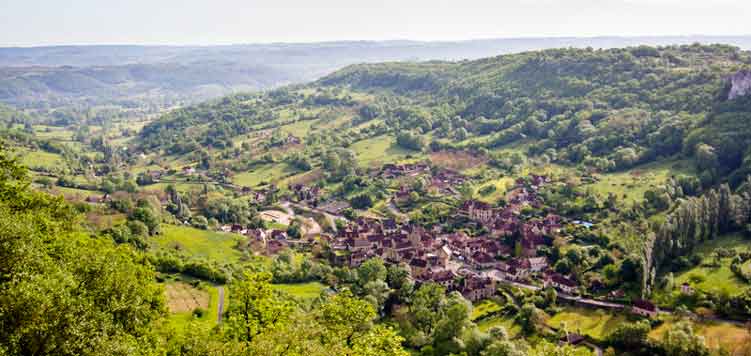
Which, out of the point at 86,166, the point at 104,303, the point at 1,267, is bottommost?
the point at 86,166

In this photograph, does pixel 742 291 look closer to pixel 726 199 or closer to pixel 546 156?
pixel 726 199

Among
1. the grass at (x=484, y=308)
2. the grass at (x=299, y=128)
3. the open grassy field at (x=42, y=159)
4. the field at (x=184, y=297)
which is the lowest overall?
the grass at (x=484, y=308)

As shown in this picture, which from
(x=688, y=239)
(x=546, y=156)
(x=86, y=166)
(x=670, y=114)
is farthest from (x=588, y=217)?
(x=86, y=166)

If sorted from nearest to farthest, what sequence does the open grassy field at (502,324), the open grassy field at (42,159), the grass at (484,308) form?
the open grassy field at (502,324) → the grass at (484,308) → the open grassy field at (42,159)

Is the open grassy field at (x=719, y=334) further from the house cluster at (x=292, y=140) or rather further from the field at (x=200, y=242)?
the house cluster at (x=292, y=140)

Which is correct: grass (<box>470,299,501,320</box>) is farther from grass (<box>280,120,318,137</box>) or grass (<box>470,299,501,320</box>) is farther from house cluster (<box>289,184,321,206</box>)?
grass (<box>280,120,318,137</box>)

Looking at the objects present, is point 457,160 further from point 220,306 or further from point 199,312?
point 199,312

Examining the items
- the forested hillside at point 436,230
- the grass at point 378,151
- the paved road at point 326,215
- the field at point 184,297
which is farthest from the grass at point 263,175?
the field at point 184,297
